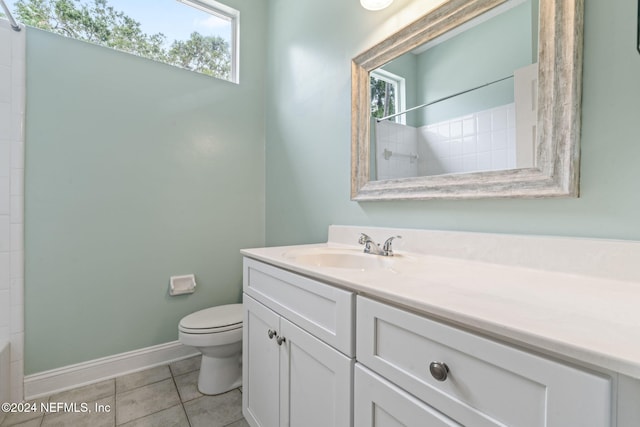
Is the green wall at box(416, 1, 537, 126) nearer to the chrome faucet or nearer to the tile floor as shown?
the chrome faucet

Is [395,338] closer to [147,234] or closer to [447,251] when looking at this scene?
[447,251]

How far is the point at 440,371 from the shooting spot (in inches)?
20.6

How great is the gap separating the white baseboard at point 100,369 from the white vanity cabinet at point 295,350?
0.88 metres

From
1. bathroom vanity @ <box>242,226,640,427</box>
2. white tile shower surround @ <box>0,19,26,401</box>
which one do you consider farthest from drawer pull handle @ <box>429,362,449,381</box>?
white tile shower surround @ <box>0,19,26,401</box>

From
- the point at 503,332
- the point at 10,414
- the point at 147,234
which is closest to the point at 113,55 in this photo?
the point at 147,234

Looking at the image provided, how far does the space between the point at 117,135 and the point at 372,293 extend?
188cm

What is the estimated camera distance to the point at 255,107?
88.6 inches

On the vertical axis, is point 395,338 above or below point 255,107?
below

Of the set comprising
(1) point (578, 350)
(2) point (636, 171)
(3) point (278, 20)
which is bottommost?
(1) point (578, 350)

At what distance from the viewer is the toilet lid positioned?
1.52 m

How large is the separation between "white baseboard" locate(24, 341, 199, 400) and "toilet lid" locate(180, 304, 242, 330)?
45cm

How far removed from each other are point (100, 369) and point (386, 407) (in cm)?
187

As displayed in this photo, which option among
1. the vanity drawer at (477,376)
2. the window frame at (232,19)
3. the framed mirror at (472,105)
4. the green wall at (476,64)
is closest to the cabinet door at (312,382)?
the vanity drawer at (477,376)

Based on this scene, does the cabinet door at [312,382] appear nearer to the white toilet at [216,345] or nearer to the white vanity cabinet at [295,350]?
the white vanity cabinet at [295,350]
